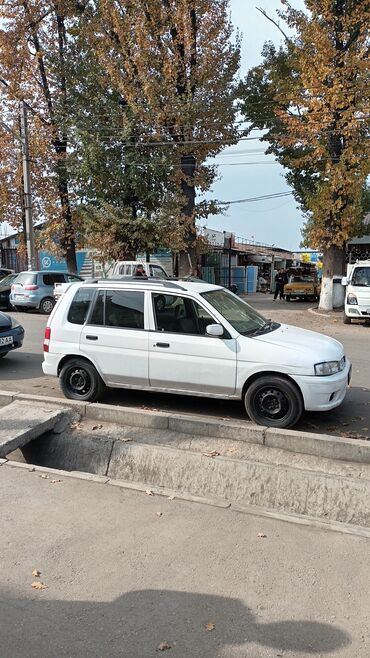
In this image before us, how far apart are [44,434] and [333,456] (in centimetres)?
317

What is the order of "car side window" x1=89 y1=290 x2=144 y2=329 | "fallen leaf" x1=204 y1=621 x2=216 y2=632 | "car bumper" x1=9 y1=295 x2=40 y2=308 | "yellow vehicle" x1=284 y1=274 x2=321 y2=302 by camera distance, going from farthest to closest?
"yellow vehicle" x1=284 y1=274 x2=321 y2=302 < "car bumper" x1=9 y1=295 x2=40 y2=308 < "car side window" x1=89 y1=290 x2=144 y2=329 < "fallen leaf" x1=204 y1=621 x2=216 y2=632

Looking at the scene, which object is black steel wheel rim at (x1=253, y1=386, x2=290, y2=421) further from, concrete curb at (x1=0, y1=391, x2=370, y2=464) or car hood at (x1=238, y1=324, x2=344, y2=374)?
car hood at (x1=238, y1=324, x2=344, y2=374)

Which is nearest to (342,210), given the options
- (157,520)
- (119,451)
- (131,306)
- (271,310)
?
(271,310)

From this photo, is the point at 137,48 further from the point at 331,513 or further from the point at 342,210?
the point at 331,513

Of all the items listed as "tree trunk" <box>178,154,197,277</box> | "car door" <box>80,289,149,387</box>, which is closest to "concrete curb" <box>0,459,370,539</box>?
"car door" <box>80,289,149,387</box>

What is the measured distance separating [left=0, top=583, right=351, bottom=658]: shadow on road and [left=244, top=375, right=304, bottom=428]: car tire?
110 inches

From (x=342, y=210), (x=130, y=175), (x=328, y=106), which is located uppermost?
(x=328, y=106)

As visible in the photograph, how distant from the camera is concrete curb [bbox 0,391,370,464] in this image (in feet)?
16.2

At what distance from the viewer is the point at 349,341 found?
12.4 meters

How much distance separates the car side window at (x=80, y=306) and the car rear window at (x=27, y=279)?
40.2ft

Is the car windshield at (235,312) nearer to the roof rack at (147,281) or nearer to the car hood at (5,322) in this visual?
the roof rack at (147,281)

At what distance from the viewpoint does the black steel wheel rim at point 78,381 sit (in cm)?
648

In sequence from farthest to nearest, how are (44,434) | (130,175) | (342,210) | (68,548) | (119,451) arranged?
(130,175), (342,210), (44,434), (119,451), (68,548)

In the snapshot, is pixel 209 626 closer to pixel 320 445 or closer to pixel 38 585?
pixel 38 585
